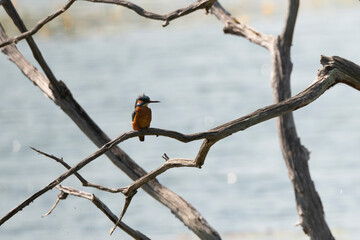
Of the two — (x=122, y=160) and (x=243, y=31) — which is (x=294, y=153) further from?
(x=122, y=160)

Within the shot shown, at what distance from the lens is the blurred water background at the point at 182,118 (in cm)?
799

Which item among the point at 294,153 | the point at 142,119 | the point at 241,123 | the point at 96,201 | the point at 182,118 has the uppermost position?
the point at 182,118

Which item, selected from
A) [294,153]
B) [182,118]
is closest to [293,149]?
[294,153]

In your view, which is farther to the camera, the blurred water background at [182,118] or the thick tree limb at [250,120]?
the blurred water background at [182,118]

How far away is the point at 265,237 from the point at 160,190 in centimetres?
337

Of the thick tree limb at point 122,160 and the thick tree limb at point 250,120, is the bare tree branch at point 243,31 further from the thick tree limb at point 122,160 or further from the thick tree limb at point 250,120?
the thick tree limb at point 250,120

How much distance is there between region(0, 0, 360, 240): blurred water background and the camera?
7992mm

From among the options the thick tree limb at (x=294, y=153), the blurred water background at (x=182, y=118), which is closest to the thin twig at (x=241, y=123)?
the thick tree limb at (x=294, y=153)

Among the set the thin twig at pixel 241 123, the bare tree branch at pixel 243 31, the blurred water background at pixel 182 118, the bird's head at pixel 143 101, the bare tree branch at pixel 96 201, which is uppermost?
the blurred water background at pixel 182 118

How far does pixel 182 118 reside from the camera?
37.7ft

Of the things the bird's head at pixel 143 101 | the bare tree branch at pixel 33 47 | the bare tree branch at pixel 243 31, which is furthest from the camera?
the bare tree branch at pixel 243 31

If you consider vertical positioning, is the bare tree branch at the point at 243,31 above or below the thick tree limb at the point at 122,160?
above

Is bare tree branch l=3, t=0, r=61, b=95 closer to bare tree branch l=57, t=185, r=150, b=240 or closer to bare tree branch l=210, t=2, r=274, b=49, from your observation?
bare tree branch l=57, t=185, r=150, b=240

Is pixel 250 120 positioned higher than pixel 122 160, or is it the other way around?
pixel 122 160
